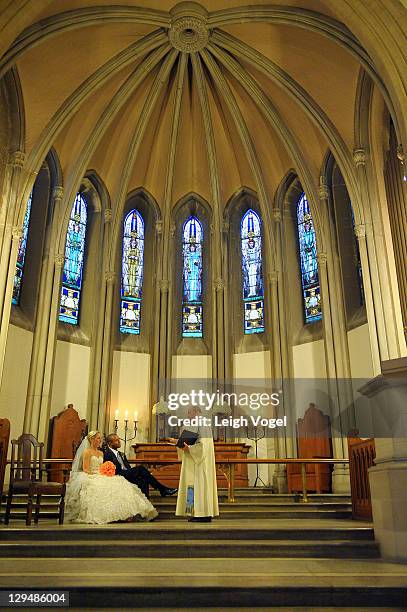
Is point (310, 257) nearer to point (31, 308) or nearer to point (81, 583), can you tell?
point (31, 308)

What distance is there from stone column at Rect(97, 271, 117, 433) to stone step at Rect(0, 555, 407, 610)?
9.32m

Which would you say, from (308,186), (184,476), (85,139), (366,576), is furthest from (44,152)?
(366,576)

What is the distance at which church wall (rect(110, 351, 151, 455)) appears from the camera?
14070mm

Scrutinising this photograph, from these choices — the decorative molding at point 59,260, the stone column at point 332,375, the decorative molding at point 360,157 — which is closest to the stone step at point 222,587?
the stone column at point 332,375

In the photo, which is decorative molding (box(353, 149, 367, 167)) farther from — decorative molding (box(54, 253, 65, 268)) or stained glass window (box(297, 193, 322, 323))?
decorative molding (box(54, 253, 65, 268))

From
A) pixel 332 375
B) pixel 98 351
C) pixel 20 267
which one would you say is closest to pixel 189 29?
pixel 20 267

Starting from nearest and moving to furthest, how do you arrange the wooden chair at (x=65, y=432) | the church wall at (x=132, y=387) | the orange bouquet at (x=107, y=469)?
the orange bouquet at (x=107, y=469) < the wooden chair at (x=65, y=432) < the church wall at (x=132, y=387)

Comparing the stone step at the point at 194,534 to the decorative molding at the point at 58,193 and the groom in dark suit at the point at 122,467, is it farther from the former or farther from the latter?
the decorative molding at the point at 58,193

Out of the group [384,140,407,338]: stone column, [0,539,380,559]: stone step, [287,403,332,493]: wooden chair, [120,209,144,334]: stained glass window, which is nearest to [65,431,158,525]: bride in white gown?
[0,539,380,559]: stone step

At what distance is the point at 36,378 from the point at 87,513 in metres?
6.02

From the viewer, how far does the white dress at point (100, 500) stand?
685 centimetres

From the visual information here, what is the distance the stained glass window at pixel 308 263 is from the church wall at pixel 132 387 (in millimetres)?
4439

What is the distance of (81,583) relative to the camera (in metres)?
→ 3.64

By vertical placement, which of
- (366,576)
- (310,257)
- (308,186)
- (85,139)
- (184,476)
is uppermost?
(85,139)
